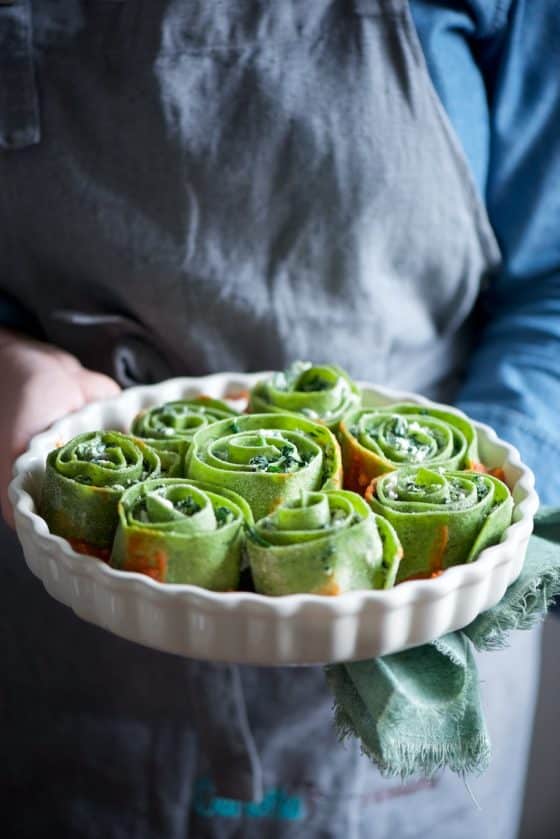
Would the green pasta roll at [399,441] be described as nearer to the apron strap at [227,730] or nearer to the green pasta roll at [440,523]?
the green pasta roll at [440,523]

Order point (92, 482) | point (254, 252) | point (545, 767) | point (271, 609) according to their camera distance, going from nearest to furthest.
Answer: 1. point (271, 609)
2. point (92, 482)
3. point (254, 252)
4. point (545, 767)

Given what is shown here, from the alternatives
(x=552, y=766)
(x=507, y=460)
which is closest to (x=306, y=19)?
(x=507, y=460)

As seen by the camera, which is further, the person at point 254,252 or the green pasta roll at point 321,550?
the person at point 254,252

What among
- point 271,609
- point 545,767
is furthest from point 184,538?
point 545,767

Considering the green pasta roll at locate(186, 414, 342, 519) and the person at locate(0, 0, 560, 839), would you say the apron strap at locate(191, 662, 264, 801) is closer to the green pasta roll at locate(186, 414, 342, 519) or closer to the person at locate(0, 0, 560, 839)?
the person at locate(0, 0, 560, 839)

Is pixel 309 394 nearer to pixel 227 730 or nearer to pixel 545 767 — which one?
pixel 227 730

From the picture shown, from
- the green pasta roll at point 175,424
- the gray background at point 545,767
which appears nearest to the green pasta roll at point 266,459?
the green pasta roll at point 175,424
